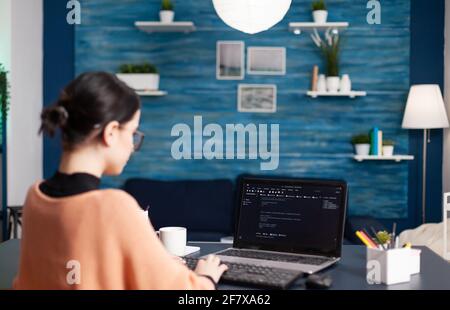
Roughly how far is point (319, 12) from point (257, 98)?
2.71 ft

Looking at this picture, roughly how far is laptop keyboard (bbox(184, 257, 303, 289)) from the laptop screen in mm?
284

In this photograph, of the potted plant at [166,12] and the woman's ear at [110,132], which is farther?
the potted plant at [166,12]

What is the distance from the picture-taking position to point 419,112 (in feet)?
14.4

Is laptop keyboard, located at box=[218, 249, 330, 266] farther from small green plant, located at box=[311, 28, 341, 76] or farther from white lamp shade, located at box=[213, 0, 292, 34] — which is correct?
small green plant, located at box=[311, 28, 341, 76]

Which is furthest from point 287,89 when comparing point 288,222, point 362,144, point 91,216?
point 91,216

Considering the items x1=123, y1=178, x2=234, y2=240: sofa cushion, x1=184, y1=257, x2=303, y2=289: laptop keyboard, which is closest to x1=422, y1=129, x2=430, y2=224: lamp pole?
x1=123, y1=178, x2=234, y2=240: sofa cushion

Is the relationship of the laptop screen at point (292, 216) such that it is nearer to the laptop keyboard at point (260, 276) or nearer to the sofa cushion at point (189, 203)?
the laptop keyboard at point (260, 276)

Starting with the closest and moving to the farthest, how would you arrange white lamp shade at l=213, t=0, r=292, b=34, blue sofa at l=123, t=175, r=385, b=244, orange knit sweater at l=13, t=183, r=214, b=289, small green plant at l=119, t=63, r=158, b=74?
orange knit sweater at l=13, t=183, r=214, b=289 < white lamp shade at l=213, t=0, r=292, b=34 < blue sofa at l=123, t=175, r=385, b=244 < small green plant at l=119, t=63, r=158, b=74

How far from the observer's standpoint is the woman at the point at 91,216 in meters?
1.28

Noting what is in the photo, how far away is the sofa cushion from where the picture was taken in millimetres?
4539

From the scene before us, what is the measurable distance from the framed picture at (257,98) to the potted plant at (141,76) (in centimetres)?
70

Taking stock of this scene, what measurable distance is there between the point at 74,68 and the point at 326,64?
2043mm

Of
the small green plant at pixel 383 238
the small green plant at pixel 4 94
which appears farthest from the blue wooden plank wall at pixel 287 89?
the small green plant at pixel 383 238
